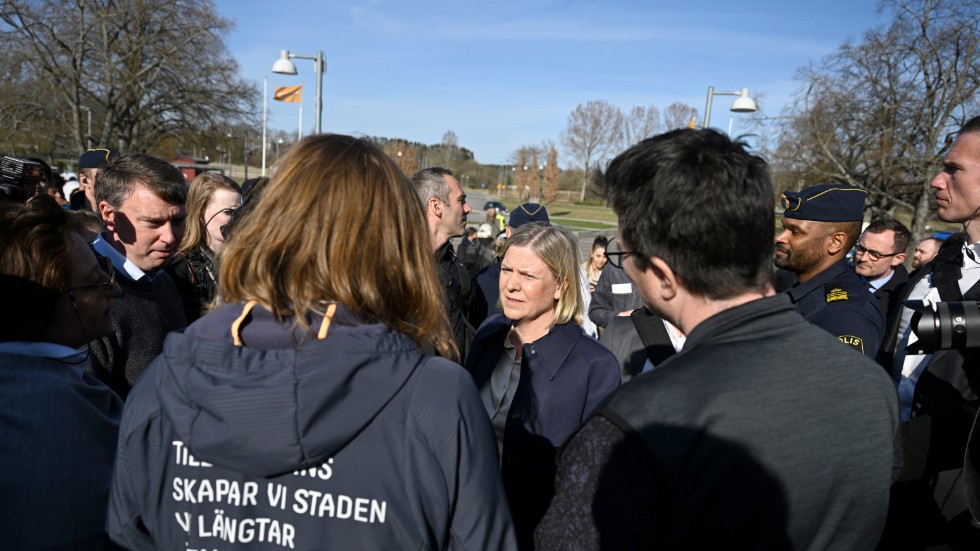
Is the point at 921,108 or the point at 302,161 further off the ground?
the point at 921,108

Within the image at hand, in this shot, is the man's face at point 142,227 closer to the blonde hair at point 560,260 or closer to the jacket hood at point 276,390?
the blonde hair at point 560,260

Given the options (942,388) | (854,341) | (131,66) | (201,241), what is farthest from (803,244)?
(131,66)

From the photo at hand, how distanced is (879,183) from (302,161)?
2392cm

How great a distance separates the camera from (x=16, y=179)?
9.15 feet

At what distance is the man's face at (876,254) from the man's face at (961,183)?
143 inches

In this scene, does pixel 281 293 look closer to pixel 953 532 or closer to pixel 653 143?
pixel 653 143

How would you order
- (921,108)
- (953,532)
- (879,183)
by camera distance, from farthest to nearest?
(879,183), (921,108), (953,532)

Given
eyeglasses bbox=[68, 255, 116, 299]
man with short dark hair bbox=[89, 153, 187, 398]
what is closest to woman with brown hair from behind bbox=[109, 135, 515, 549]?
eyeglasses bbox=[68, 255, 116, 299]

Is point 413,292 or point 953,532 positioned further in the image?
point 953,532

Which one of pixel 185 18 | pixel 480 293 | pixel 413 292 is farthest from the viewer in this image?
pixel 185 18

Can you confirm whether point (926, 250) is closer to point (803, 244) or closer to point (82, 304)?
point (803, 244)

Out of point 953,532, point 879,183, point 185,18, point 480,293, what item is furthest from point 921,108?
point 185,18

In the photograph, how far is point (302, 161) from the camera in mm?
1498

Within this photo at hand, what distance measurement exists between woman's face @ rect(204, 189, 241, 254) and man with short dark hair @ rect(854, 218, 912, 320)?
20.3 feet
